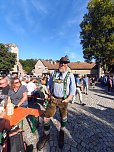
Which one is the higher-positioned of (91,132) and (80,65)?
(80,65)

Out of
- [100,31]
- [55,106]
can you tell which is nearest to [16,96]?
[55,106]

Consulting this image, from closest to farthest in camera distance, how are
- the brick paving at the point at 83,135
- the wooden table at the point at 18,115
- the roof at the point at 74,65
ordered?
1. the wooden table at the point at 18,115
2. the brick paving at the point at 83,135
3. the roof at the point at 74,65

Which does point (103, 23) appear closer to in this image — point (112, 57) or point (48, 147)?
point (112, 57)

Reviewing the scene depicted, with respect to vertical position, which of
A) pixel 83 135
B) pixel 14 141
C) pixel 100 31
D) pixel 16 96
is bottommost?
pixel 83 135

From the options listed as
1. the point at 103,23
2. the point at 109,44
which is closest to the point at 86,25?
the point at 103,23

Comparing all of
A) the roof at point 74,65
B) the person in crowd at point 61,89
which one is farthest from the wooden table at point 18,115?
the roof at point 74,65

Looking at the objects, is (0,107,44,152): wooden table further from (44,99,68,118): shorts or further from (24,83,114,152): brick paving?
(24,83,114,152): brick paving

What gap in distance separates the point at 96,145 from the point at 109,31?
91.2 ft

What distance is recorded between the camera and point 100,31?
3059 cm

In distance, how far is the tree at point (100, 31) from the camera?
2947 cm

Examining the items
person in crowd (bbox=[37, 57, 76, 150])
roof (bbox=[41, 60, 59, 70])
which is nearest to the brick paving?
person in crowd (bbox=[37, 57, 76, 150])

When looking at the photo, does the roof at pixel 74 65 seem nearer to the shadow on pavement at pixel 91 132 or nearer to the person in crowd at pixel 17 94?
the shadow on pavement at pixel 91 132

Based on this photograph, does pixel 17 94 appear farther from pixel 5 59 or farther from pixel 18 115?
pixel 5 59

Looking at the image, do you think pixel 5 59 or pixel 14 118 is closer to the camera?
pixel 14 118
